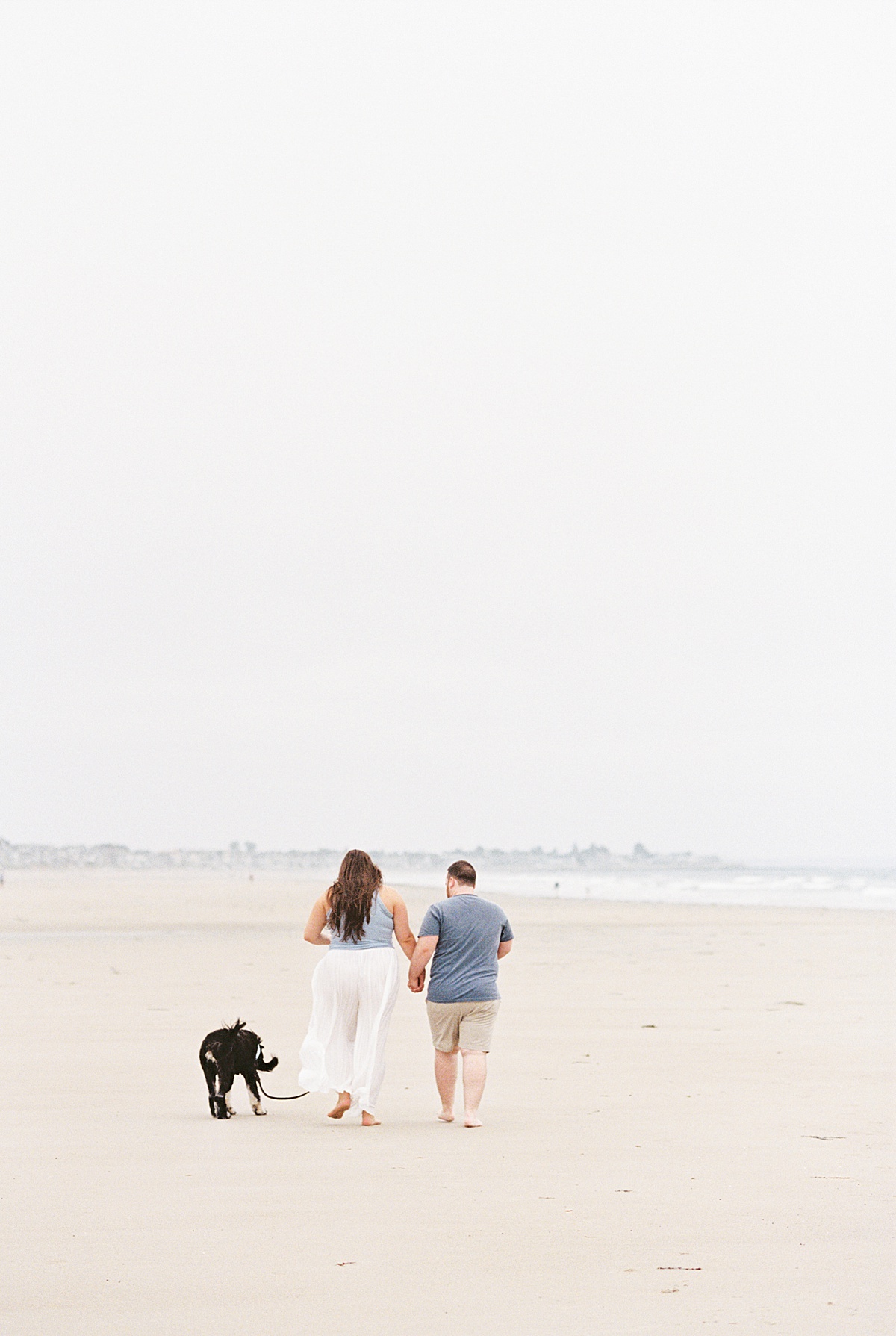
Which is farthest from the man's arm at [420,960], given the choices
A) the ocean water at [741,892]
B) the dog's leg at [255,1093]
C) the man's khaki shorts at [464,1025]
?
the ocean water at [741,892]

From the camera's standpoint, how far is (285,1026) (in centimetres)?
1320

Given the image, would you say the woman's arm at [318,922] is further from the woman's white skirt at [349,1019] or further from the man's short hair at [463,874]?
the man's short hair at [463,874]

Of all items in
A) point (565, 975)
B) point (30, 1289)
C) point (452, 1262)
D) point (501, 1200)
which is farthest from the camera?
point (565, 975)

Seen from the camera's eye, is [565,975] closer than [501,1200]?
No

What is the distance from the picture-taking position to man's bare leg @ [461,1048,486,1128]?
27.4 ft

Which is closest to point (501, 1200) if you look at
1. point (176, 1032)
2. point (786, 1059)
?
point (786, 1059)

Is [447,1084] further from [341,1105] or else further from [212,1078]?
[212,1078]

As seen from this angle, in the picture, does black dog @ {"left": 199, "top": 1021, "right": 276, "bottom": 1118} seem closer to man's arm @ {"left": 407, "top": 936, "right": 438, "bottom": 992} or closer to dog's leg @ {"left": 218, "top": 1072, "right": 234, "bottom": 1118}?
dog's leg @ {"left": 218, "top": 1072, "right": 234, "bottom": 1118}

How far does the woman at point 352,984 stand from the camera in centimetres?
879

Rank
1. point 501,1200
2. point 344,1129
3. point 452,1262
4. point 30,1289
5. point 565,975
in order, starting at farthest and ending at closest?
point 565,975 → point 344,1129 → point 501,1200 → point 452,1262 → point 30,1289

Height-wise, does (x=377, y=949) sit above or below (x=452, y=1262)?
above

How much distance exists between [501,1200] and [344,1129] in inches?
83.8

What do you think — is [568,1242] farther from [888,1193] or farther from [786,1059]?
[786,1059]

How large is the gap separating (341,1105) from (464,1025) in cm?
91
